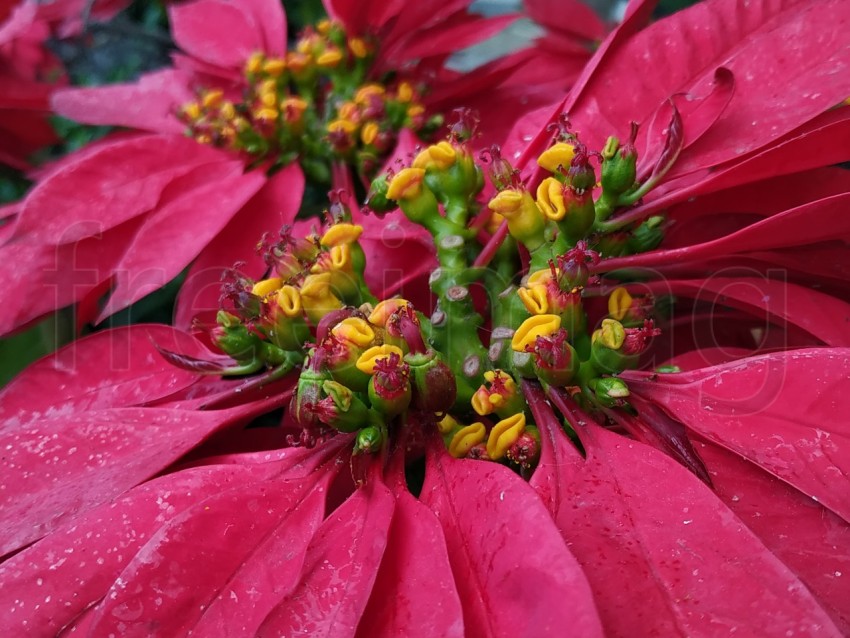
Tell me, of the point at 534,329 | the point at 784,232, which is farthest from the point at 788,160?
the point at 534,329

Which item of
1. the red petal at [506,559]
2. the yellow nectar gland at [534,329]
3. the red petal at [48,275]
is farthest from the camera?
the red petal at [48,275]

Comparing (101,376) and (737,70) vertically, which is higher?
(737,70)

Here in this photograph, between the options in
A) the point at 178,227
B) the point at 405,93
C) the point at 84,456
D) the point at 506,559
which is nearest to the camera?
the point at 506,559

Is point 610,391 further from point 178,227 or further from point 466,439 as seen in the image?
point 178,227

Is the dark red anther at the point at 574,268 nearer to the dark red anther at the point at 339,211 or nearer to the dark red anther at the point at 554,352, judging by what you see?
the dark red anther at the point at 554,352

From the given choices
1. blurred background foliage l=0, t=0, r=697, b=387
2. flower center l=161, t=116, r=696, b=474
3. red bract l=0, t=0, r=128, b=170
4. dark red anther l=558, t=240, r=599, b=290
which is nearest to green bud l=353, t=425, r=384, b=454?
flower center l=161, t=116, r=696, b=474

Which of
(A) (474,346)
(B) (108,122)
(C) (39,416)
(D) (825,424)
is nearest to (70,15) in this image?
(B) (108,122)

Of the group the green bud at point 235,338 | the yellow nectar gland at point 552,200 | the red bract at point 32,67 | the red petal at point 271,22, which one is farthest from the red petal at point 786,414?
the red bract at point 32,67
